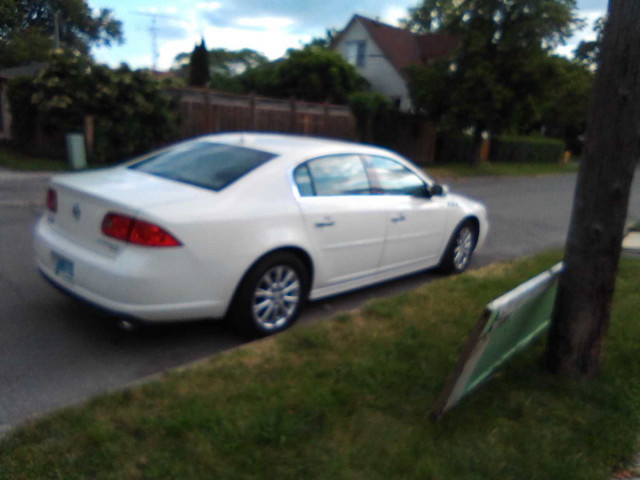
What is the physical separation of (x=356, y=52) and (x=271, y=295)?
109 feet

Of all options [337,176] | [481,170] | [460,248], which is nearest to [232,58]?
[481,170]

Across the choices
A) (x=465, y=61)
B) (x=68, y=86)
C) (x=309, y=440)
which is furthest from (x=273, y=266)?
(x=465, y=61)

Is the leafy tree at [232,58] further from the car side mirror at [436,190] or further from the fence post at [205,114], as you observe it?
the car side mirror at [436,190]

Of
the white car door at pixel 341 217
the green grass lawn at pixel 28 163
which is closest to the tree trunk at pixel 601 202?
the white car door at pixel 341 217

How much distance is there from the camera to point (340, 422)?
325 cm

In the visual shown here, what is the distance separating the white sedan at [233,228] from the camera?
152 inches

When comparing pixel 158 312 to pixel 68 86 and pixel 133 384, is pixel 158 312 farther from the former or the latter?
pixel 68 86

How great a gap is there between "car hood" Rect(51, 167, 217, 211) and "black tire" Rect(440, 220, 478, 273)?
3.29 metres

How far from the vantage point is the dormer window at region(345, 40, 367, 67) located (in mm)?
35031

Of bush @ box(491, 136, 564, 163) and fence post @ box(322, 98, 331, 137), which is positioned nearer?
fence post @ box(322, 98, 331, 137)

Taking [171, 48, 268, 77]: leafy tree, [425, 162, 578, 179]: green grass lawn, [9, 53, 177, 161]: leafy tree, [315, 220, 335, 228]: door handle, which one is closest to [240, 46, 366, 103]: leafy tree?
[425, 162, 578, 179]: green grass lawn

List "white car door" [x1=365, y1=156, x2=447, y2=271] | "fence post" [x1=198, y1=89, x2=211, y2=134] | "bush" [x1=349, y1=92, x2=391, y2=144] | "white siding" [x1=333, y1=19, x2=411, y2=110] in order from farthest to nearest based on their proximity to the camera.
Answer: "white siding" [x1=333, y1=19, x2=411, y2=110]
"bush" [x1=349, y1=92, x2=391, y2=144]
"fence post" [x1=198, y1=89, x2=211, y2=134]
"white car door" [x1=365, y1=156, x2=447, y2=271]

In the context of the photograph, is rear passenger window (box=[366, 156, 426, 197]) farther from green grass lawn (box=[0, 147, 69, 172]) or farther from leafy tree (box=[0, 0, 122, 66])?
green grass lawn (box=[0, 147, 69, 172])

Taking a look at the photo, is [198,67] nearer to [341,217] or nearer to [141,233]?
[341,217]
